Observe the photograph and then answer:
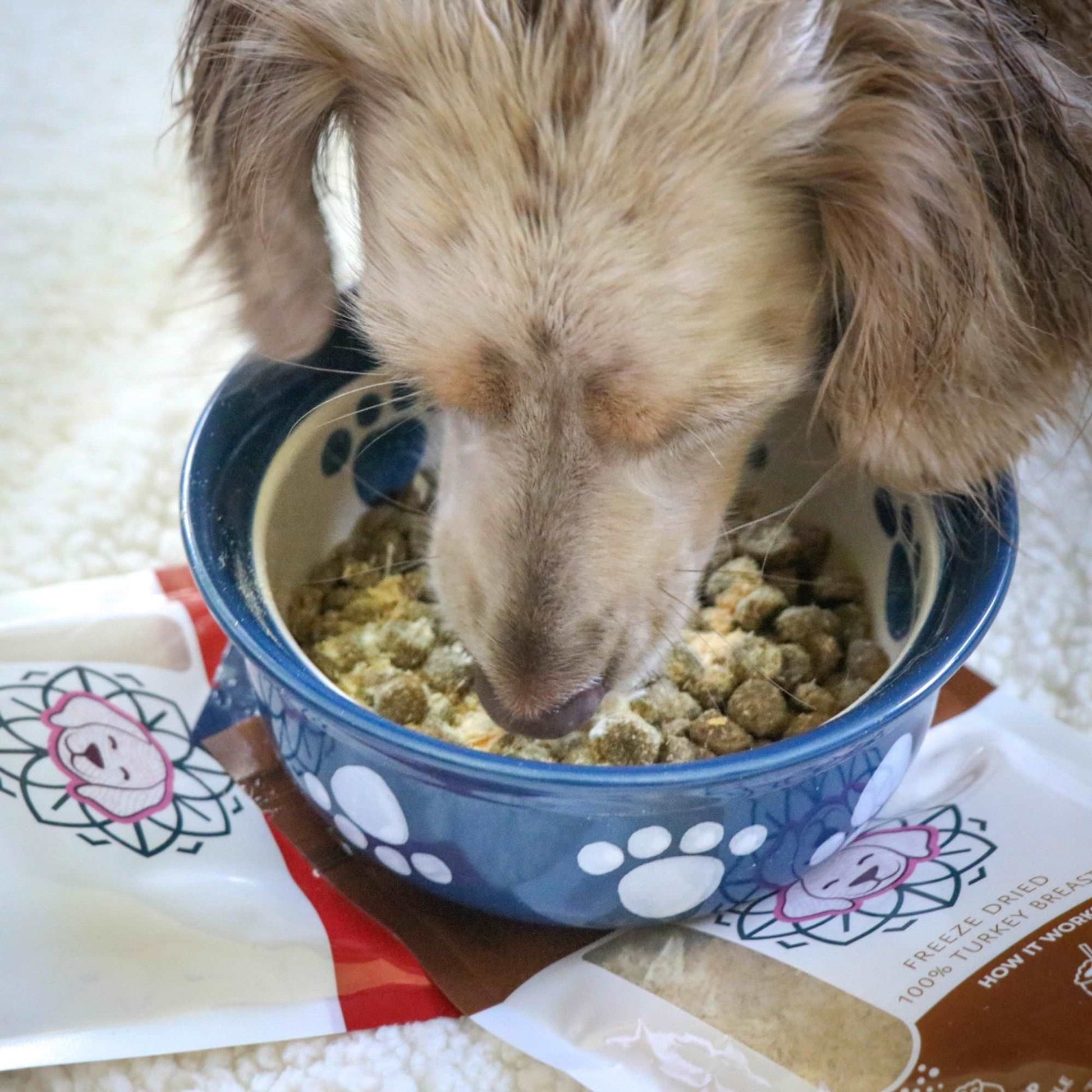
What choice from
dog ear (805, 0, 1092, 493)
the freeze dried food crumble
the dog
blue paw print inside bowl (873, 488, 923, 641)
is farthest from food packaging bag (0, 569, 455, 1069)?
dog ear (805, 0, 1092, 493)

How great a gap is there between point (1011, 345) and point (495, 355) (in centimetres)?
43

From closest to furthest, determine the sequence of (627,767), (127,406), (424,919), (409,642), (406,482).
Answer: (627,767)
(424,919)
(409,642)
(406,482)
(127,406)

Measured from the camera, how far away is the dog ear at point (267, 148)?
109cm

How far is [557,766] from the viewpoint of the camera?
897 mm

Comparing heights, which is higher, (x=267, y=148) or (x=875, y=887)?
(x=267, y=148)

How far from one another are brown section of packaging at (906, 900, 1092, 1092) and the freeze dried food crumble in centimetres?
25

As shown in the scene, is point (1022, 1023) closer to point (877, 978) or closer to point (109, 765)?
point (877, 978)

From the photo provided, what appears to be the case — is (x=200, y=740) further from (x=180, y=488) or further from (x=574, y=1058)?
(x=574, y=1058)

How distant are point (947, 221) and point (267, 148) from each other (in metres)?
0.61

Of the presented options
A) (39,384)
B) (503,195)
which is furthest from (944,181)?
(39,384)

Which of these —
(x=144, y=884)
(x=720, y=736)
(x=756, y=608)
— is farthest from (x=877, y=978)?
(x=144, y=884)

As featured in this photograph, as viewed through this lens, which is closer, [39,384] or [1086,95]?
[1086,95]

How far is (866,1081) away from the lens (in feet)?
3.07

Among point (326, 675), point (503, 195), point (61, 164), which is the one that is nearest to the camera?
point (503, 195)
